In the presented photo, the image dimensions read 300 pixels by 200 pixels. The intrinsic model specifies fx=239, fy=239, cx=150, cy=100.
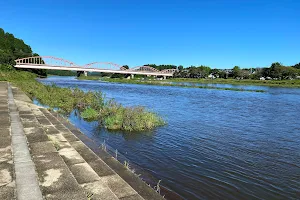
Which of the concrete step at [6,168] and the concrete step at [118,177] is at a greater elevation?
the concrete step at [6,168]

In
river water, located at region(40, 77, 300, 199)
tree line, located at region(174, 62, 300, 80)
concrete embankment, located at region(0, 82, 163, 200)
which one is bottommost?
river water, located at region(40, 77, 300, 199)

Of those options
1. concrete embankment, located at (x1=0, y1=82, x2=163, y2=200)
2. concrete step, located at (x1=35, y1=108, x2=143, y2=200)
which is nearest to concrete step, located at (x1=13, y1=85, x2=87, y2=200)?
concrete embankment, located at (x1=0, y1=82, x2=163, y2=200)

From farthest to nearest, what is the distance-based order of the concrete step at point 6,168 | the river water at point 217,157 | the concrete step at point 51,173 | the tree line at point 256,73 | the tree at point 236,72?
the tree at point 236,72 < the tree line at point 256,73 < the river water at point 217,157 < the concrete step at point 51,173 < the concrete step at point 6,168

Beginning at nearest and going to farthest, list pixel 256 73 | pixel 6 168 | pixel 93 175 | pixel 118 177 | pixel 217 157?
pixel 6 168
pixel 93 175
pixel 118 177
pixel 217 157
pixel 256 73

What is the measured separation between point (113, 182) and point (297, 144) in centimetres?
1016

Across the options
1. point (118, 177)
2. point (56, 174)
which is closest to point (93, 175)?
point (118, 177)

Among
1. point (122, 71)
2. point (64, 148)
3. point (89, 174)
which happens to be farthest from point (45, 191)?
point (122, 71)

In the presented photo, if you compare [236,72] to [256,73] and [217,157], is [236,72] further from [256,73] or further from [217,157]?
[217,157]

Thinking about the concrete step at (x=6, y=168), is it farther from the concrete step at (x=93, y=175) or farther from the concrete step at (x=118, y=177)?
the concrete step at (x=118, y=177)

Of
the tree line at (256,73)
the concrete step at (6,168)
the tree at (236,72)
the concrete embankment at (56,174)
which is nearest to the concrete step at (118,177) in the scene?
the concrete embankment at (56,174)

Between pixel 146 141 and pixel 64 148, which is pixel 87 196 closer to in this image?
pixel 64 148

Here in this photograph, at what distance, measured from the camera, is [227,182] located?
7137 mm

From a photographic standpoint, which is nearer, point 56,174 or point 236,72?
point 56,174

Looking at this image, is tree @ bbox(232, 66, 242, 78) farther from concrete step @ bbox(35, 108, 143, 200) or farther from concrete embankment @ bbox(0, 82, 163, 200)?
concrete step @ bbox(35, 108, 143, 200)
